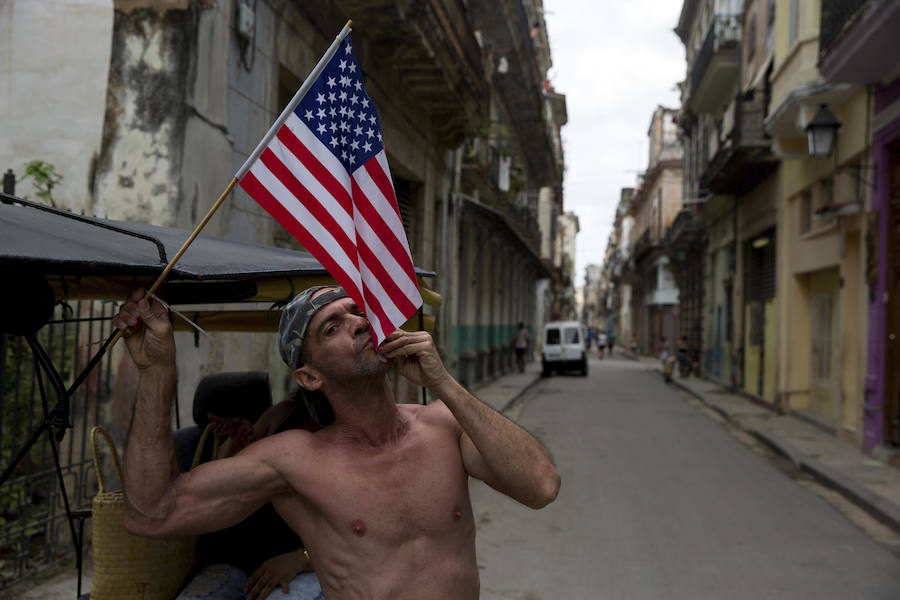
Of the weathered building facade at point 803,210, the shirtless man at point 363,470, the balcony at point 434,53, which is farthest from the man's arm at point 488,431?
the weathered building facade at point 803,210

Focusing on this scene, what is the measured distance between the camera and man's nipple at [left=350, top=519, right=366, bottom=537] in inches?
90.4

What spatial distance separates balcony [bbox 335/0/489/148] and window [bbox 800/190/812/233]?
625 centimetres

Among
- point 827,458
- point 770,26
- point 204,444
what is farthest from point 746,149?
point 204,444

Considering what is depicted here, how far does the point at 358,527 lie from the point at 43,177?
4776 mm

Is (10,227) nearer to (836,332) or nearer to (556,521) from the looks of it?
(556,521)

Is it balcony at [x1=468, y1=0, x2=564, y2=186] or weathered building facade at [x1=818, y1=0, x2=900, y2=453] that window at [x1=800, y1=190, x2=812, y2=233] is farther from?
balcony at [x1=468, y1=0, x2=564, y2=186]

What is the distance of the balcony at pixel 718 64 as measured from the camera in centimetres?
2080

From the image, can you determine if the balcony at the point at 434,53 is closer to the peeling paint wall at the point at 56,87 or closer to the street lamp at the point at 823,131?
the peeling paint wall at the point at 56,87

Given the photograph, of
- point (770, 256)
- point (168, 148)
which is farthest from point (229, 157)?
point (770, 256)

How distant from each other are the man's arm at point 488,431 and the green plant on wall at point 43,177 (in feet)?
14.8

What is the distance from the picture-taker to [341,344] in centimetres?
231

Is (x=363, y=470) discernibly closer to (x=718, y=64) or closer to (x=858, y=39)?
(x=858, y=39)

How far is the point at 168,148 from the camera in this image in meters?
6.14

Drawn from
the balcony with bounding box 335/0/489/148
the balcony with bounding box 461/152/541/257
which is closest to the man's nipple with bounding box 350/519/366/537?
the balcony with bounding box 335/0/489/148
